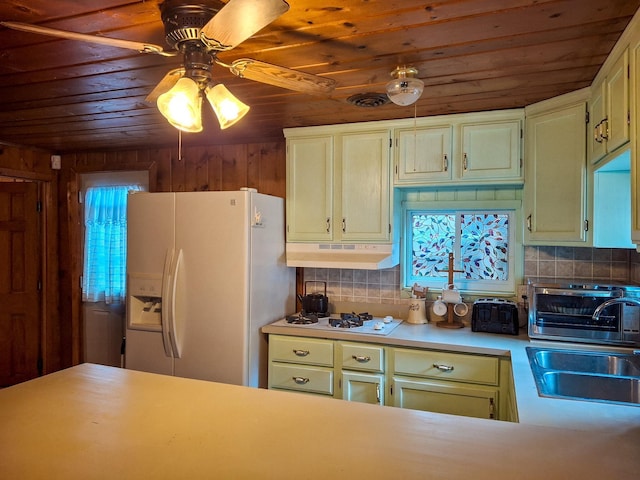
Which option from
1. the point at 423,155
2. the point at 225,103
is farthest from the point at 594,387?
the point at 225,103

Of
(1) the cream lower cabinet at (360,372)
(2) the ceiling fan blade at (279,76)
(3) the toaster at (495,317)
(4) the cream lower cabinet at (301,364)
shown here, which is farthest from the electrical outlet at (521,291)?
(2) the ceiling fan blade at (279,76)

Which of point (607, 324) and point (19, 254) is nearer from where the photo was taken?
point (607, 324)

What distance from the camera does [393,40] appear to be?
64.1 inches

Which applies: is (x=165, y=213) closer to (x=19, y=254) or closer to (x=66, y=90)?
(x=66, y=90)

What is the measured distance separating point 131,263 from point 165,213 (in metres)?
0.42

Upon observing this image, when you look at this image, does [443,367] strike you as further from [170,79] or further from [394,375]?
[170,79]

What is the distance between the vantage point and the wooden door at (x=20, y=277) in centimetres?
381

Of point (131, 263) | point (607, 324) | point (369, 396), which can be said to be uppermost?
point (131, 263)

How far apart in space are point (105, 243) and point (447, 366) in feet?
9.75

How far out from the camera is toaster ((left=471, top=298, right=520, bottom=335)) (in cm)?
255

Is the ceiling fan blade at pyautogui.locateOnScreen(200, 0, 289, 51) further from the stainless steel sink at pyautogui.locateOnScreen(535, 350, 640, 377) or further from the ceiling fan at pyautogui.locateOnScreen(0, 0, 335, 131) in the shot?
the stainless steel sink at pyautogui.locateOnScreen(535, 350, 640, 377)

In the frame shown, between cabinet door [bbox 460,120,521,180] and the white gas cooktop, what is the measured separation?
1006 mm

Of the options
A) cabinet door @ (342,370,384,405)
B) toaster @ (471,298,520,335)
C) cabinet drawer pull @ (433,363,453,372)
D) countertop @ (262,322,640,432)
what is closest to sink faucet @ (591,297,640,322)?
countertop @ (262,322,640,432)

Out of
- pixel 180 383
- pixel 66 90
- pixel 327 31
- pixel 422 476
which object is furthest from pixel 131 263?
pixel 422 476
